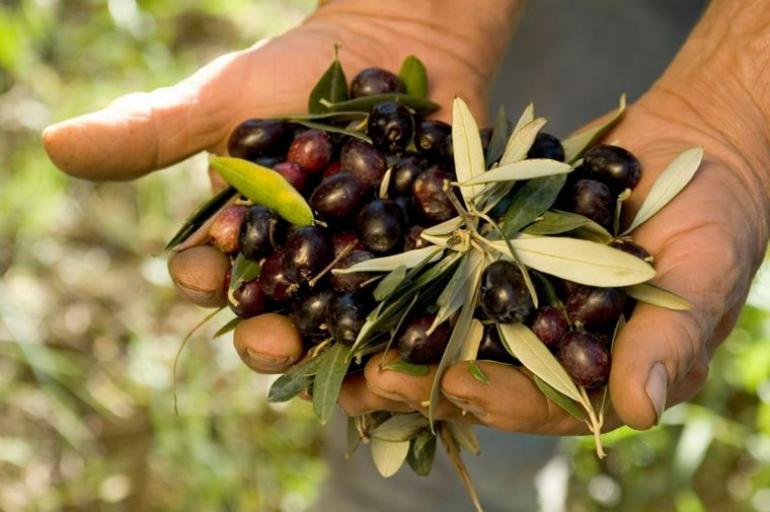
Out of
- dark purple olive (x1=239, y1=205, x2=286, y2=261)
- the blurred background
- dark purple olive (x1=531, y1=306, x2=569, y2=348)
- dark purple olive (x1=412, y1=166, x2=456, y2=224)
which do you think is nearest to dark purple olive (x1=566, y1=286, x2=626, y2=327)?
dark purple olive (x1=531, y1=306, x2=569, y2=348)

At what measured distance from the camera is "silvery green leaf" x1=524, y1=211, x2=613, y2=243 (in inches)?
48.6

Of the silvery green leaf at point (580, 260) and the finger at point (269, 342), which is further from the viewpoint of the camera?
the finger at point (269, 342)

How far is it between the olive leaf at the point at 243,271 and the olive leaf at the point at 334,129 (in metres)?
0.27

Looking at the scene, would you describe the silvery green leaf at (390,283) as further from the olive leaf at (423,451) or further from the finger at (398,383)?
the olive leaf at (423,451)

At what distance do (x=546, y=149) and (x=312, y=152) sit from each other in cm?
36

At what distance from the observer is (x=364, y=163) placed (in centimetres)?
139

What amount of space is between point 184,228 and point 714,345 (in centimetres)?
83

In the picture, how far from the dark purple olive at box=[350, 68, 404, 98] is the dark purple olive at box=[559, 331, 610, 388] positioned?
630 mm

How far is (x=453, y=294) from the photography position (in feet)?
3.85

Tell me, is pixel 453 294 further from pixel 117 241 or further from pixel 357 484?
pixel 117 241

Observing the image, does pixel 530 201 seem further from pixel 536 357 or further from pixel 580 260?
pixel 536 357

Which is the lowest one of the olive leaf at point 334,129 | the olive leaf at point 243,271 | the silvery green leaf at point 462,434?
the silvery green leaf at point 462,434

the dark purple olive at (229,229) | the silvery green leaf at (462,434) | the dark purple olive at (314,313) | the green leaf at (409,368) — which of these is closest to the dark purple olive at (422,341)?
the green leaf at (409,368)

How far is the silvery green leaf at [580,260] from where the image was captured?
1138mm
